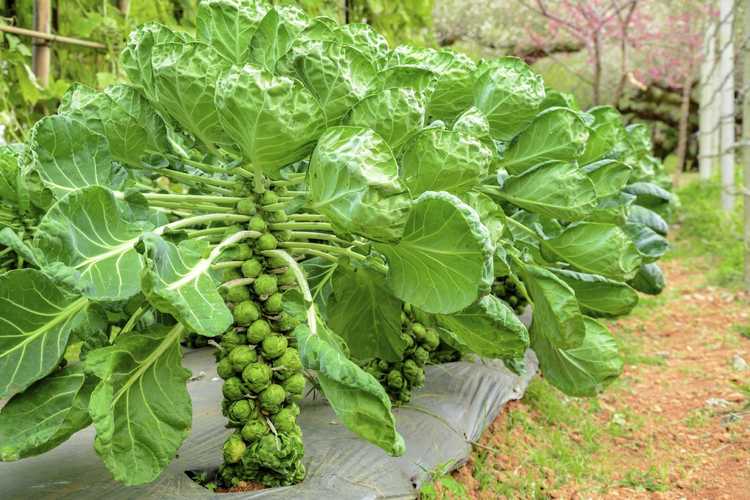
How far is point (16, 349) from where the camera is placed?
1.43 m

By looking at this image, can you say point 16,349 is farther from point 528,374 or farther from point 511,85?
point 528,374

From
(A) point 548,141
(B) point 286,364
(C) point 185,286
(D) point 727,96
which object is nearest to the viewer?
(C) point 185,286

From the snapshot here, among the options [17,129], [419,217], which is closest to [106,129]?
[419,217]

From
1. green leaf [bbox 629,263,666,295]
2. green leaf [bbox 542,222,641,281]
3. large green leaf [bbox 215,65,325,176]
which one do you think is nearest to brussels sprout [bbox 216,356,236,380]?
large green leaf [bbox 215,65,325,176]

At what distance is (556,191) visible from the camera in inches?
74.4

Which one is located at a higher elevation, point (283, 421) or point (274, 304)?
point (274, 304)

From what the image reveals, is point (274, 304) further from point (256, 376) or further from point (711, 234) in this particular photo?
point (711, 234)

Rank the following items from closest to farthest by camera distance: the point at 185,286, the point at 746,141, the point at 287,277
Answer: the point at 185,286, the point at 287,277, the point at 746,141

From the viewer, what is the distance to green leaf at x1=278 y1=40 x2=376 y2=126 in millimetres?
1476

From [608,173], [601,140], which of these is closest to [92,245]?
[608,173]

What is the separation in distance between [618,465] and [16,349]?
2.02 metres

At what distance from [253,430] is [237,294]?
0.93ft

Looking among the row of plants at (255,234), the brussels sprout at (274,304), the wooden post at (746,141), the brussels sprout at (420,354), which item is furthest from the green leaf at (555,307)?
the wooden post at (746,141)

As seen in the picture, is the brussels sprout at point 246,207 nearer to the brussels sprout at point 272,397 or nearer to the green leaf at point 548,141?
the brussels sprout at point 272,397
